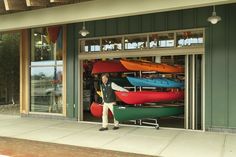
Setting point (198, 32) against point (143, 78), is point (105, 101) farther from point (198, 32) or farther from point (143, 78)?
point (198, 32)

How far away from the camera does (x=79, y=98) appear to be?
12.6m

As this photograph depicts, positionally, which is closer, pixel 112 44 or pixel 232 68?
pixel 232 68

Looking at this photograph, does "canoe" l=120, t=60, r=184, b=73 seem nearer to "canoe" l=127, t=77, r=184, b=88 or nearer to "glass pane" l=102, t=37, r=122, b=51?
"canoe" l=127, t=77, r=184, b=88

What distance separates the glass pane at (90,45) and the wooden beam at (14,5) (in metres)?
2.77

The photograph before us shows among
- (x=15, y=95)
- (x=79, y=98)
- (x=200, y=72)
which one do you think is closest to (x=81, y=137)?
(x=79, y=98)

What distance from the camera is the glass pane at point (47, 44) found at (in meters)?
13.2

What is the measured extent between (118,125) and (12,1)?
499cm

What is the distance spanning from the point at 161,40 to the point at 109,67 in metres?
2.53

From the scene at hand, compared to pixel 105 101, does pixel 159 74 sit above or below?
above

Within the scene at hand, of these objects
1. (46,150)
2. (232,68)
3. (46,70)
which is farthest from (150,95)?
(46,70)

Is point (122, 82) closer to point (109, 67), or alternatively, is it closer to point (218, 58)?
point (109, 67)

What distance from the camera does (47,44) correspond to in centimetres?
1358

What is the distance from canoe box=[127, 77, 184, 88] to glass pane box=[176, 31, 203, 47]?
65.4 inches

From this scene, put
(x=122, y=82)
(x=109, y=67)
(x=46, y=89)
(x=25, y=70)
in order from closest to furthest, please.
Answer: (x=122, y=82) < (x=109, y=67) < (x=46, y=89) < (x=25, y=70)
